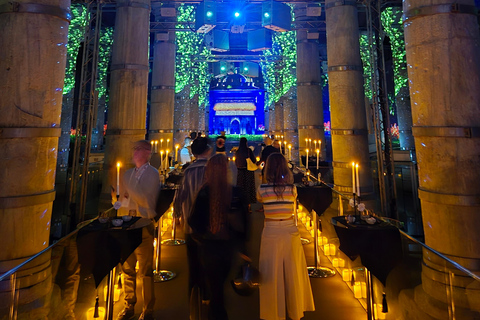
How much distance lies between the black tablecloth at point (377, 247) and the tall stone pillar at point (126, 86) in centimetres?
561

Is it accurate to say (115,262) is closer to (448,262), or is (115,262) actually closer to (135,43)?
(448,262)

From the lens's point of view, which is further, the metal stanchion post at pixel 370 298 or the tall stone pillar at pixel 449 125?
the tall stone pillar at pixel 449 125

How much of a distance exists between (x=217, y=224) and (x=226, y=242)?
0.65 feet

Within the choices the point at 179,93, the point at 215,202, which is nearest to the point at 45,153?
the point at 215,202

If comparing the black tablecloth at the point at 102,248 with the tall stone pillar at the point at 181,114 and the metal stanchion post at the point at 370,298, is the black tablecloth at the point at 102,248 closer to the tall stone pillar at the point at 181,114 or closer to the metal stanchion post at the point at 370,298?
the metal stanchion post at the point at 370,298

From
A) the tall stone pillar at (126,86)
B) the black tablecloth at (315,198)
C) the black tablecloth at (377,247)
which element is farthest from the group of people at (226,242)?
the tall stone pillar at (126,86)

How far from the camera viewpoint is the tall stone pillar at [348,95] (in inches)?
291

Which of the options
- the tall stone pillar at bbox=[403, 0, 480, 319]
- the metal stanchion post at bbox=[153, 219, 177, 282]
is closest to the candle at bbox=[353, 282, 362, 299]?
the tall stone pillar at bbox=[403, 0, 480, 319]

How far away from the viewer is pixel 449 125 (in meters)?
3.24

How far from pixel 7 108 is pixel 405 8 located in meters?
5.02

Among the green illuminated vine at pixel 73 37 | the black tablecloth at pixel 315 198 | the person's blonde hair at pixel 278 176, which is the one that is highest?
the green illuminated vine at pixel 73 37

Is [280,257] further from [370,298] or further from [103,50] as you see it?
[103,50]

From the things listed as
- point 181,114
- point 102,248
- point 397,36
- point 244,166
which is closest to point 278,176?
point 102,248

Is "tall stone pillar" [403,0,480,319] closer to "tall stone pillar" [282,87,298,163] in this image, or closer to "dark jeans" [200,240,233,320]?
"dark jeans" [200,240,233,320]
